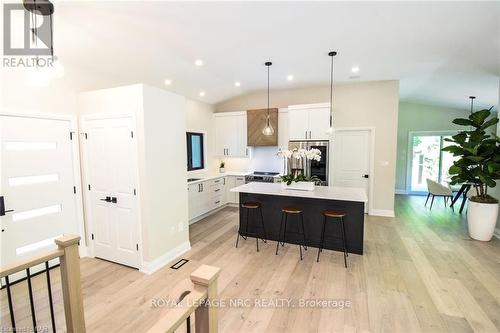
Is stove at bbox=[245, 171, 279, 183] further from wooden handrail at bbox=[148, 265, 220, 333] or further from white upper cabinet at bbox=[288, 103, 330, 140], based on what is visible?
wooden handrail at bbox=[148, 265, 220, 333]

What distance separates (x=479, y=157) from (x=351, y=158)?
2.27m

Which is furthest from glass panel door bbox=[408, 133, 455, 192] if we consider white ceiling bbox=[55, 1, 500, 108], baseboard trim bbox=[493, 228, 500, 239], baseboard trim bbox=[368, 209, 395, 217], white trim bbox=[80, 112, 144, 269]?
white trim bbox=[80, 112, 144, 269]

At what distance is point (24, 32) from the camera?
271 cm

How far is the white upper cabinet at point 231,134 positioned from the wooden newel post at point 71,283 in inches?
195

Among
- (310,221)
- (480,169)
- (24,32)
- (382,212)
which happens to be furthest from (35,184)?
(480,169)

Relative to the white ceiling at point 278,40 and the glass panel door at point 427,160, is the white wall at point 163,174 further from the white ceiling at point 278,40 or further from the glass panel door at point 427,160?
the glass panel door at point 427,160

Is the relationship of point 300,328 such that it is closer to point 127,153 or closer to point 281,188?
point 281,188

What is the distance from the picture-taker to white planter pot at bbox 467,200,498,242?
4.06 metres

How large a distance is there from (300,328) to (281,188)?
2.27 metres

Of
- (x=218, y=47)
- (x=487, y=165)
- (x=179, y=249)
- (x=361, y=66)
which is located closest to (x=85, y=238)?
(x=179, y=249)

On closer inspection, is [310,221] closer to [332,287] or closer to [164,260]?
[332,287]

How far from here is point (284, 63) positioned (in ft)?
14.2

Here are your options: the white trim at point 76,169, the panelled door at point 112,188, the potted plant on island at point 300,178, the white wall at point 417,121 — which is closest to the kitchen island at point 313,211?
the potted plant on island at point 300,178

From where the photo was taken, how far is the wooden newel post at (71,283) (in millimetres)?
1822
